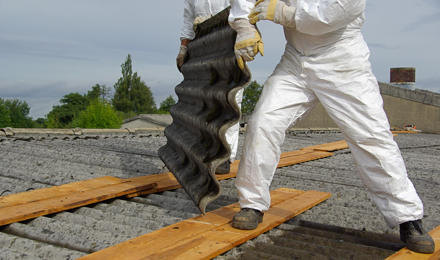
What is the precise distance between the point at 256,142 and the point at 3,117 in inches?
2088

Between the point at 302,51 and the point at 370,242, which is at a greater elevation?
the point at 302,51

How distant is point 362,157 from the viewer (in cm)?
227

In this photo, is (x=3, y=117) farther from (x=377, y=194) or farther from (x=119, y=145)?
(x=377, y=194)

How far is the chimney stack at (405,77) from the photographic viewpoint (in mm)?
16672

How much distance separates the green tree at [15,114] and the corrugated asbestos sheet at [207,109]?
51339mm

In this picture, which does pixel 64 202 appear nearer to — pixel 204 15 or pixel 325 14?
pixel 325 14

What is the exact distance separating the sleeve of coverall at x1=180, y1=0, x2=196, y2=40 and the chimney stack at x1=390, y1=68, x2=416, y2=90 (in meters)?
14.4

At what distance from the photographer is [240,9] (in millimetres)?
2268

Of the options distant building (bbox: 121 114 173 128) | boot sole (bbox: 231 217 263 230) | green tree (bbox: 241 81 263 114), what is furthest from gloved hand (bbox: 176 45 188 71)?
green tree (bbox: 241 81 263 114)

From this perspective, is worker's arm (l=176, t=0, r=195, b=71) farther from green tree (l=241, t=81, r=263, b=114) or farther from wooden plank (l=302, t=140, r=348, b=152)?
green tree (l=241, t=81, r=263, b=114)

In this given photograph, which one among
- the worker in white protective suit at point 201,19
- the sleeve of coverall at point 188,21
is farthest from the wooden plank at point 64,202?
the sleeve of coverall at point 188,21

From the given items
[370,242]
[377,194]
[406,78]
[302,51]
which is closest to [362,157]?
[377,194]

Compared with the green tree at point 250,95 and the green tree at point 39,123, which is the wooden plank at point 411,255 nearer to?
the green tree at point 250,95

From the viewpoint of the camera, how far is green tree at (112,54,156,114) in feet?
214
